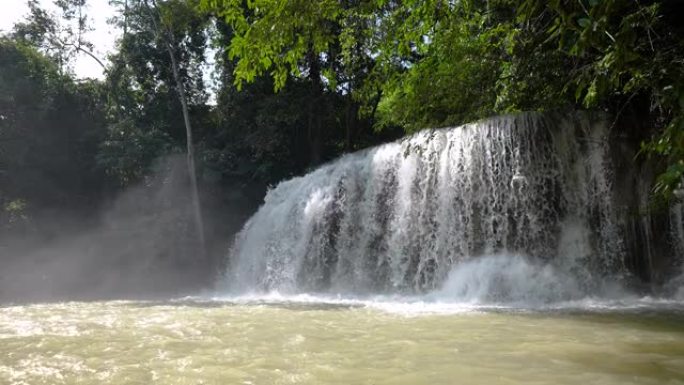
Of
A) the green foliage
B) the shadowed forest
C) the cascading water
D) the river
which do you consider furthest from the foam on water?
the green foliage

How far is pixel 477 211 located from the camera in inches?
430

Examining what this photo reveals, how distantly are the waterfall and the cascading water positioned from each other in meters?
0.02

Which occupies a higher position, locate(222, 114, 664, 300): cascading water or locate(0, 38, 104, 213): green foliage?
locate(0, 38, 104, 213): green foliage

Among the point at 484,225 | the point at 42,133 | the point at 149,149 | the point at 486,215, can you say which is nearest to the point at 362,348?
the point at 484,225

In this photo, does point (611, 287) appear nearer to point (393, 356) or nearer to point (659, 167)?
point (659, 167)

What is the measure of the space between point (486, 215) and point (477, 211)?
0.20 metres

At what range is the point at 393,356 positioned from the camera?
4605 millimetres

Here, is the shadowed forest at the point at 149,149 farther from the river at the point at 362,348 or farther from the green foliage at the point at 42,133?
the river at the point at 362,348

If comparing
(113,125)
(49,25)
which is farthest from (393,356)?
(49,25)

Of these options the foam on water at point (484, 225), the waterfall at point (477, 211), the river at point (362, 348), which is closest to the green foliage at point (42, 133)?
the waterfall at point (477, 211)

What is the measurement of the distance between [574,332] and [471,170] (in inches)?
230

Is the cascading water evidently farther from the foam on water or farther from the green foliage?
the green foliage

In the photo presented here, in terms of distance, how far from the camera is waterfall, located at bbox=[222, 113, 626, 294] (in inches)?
407

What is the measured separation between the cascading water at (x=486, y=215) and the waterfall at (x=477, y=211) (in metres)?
0.02
